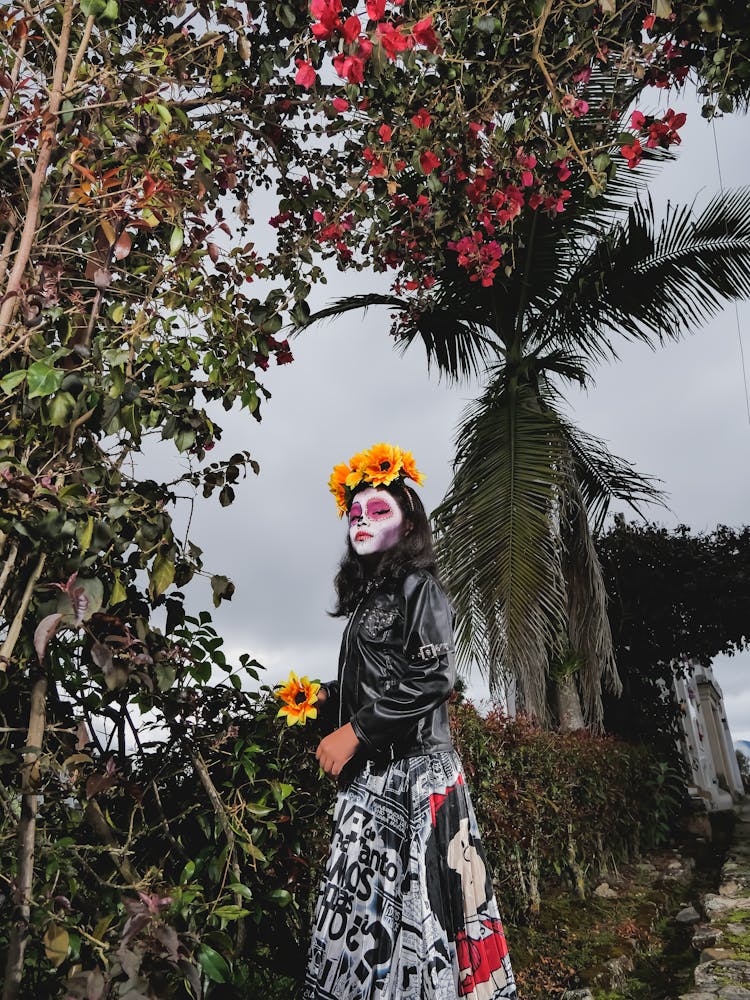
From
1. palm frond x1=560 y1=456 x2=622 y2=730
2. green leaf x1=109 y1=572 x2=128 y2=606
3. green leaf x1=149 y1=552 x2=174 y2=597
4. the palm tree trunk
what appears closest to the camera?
green leaf x1=109 y1=572 x2=128 y2=606

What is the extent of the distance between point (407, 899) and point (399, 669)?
625 millimetres

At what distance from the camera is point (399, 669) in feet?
7.56

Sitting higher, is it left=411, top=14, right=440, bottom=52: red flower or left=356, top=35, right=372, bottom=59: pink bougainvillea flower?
left=411, top=14, right=440, bottom=52: red flower

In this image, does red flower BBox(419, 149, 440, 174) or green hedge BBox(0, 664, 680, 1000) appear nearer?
green hedge BBox(0, 664, 680, 1000)

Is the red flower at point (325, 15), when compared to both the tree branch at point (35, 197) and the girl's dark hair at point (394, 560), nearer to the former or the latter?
the tree branch at point (35, 197)

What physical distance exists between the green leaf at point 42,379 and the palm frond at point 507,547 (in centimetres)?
458

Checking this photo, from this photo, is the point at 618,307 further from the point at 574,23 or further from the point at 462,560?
the point at 574,23

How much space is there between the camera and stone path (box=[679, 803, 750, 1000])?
337 cm

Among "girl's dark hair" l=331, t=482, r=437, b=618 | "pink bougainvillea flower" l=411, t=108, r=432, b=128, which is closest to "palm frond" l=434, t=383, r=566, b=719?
"girl's dark hair" l=331, t=482, r=437, b=618

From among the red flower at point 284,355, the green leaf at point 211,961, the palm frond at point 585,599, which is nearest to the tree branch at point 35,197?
the red flower at point 284,355

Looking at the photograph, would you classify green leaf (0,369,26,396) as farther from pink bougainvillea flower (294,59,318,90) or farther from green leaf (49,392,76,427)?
pink bougainvillea flower (294,59,318,90)

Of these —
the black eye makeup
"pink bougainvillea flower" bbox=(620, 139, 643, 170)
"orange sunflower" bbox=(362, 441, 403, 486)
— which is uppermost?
"pink bougainvillea flower" bbox=(620, 139, 643, 170)

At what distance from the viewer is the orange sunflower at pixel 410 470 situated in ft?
8.70

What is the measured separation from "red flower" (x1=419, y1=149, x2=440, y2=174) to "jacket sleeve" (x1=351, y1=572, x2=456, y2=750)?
1.23 meters
